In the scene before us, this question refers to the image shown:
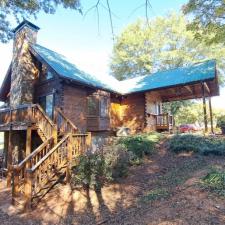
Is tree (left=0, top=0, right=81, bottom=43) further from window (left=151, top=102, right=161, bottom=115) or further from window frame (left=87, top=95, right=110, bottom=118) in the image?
window (left=151, top=102, right=161, bottom=115)

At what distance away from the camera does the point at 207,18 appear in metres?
14.6

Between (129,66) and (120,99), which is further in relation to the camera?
(129,66)

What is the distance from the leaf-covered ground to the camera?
18.6 feet

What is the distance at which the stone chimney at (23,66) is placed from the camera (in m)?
15.4

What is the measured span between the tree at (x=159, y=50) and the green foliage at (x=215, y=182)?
28.5 metres

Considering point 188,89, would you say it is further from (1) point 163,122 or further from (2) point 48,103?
(2) point 48,103

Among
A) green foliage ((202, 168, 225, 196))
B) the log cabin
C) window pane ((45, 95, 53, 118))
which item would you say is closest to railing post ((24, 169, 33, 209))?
the log cabin

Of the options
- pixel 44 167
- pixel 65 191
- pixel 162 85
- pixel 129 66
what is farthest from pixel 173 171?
pixel 129 66

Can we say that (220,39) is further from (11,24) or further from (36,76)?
(11,24)

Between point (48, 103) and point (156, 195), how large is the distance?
10.1 meters

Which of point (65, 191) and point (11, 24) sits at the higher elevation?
point (11, 24)

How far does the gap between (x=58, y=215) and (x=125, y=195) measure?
7.62ft

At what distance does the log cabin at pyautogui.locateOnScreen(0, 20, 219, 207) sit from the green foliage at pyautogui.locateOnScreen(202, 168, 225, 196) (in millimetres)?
5200

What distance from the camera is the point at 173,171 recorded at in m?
9.55
